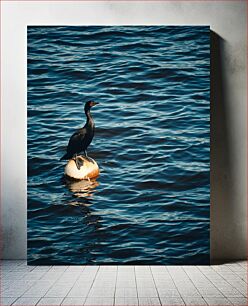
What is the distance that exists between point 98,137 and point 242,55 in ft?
5.38

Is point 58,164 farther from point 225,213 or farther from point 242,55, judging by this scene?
point 242,55

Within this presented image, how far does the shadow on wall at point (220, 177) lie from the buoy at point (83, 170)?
1147mm

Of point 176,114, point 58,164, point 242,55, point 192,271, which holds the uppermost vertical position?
point 242,55

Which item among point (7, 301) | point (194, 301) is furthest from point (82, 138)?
point (194, 301)

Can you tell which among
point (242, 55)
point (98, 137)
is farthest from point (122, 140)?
point (242, 55)

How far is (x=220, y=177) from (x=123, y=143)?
1019 mm

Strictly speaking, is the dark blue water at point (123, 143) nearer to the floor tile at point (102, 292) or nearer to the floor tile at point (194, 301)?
the floor tile at point (102, 292)

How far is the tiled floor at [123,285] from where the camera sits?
4.83 metres

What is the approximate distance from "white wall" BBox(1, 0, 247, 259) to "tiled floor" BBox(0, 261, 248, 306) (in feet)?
1.13

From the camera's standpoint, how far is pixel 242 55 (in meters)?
6.46

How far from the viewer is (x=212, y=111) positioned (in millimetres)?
6422

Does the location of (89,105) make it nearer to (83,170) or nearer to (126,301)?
(83,170)

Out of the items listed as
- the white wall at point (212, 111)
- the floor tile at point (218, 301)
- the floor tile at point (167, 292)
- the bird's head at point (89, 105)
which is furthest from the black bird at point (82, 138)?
the floor tile at point (218, 301)

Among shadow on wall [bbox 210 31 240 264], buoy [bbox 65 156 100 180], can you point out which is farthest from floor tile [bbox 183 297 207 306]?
buoy [bbox 65 156 100 180]
